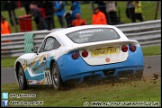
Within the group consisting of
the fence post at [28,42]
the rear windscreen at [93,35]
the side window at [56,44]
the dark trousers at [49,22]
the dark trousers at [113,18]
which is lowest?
the fence post at [28,42]

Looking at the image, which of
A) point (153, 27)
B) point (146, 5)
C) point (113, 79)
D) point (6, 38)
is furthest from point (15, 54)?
point (113, 79)

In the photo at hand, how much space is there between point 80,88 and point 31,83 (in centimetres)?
200

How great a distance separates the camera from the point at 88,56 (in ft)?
36.3

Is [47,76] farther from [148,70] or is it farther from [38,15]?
[38,15]

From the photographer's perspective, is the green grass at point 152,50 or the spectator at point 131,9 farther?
the spectator at point 131,9

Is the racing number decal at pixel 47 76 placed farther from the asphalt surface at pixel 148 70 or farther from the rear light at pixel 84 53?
the asphalt surface at pixel 148 70

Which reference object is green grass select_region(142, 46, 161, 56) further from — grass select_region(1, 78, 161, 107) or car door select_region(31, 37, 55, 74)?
grass select_region(1, 78, 161, 107)

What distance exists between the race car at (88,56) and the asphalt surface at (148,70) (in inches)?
40.7

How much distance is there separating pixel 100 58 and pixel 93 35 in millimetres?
701

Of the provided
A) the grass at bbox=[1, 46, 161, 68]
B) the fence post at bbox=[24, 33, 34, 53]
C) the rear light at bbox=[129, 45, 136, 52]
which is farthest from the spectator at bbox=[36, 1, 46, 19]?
the rear light at bbox=[129, 45, 136, 52]

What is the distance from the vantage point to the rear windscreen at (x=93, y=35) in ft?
37.6

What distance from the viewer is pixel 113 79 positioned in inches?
458

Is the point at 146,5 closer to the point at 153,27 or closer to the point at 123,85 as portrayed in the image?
the point at 153,27

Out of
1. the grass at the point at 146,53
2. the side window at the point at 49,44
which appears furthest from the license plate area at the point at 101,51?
the grass at the point at 146,53
